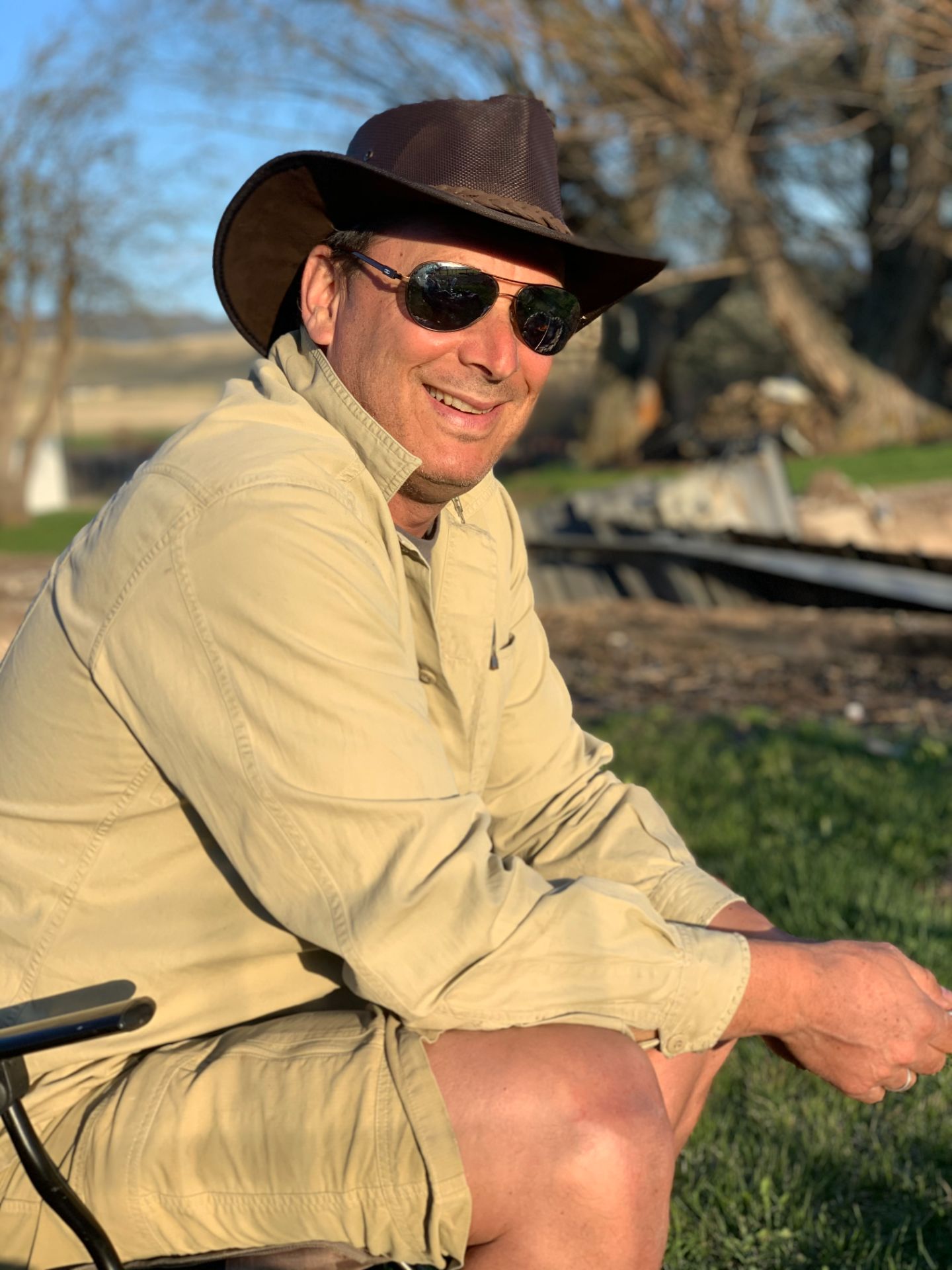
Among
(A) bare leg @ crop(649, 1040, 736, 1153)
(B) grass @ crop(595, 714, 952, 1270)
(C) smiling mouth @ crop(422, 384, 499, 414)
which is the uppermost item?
(C) smiling mouth @ crop(422, 384, 499, 414)

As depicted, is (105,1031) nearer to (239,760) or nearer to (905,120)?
(239,760)

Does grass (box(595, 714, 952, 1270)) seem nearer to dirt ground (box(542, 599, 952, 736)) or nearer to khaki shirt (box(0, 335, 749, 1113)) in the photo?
dirt ground (box(542, 599, 952, 736))

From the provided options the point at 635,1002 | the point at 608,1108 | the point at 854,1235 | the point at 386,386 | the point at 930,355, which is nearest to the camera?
the point at 608,1108

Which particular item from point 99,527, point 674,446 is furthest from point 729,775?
point 674,446

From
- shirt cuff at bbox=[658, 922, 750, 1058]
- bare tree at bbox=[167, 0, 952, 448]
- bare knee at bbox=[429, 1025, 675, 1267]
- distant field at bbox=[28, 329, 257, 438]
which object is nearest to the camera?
bare knee at bbox=[429, 1025, 675, 1267]

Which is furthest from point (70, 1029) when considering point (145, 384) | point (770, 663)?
point (145, 384)

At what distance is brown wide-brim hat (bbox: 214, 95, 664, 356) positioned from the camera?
7.79 ft

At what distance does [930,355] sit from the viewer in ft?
99.4

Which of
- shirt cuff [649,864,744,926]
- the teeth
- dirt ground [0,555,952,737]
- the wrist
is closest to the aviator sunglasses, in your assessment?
the teeth

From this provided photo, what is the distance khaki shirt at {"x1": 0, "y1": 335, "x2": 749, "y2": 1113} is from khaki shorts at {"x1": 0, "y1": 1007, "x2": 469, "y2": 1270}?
93 mm

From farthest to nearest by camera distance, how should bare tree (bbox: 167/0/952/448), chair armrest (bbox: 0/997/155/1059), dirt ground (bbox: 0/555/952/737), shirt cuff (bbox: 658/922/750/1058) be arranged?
bare tree (bbox: 167/0/952/448) < dirt ground (bbox: 0/555/952/737) < shirt cuff (bbox: 658/922/750/1058) < chair armrest (bbox: 0/997/155/1059)

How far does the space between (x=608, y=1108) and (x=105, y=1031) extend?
24.7 inches

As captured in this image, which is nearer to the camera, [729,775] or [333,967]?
[333,967]

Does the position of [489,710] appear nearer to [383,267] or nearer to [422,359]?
[422,359]
